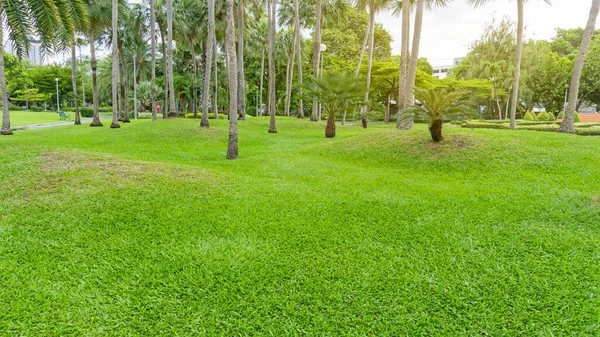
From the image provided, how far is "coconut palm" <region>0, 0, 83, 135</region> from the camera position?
9.42m

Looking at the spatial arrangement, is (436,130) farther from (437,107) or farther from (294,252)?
(294,252)

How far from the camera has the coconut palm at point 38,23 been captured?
942cm

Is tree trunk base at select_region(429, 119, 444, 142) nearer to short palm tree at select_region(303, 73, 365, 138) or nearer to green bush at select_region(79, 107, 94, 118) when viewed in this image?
short palm tree at select_region(303, 73, 365, 138)

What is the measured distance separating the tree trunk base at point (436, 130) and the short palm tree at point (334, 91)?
6.69 metres

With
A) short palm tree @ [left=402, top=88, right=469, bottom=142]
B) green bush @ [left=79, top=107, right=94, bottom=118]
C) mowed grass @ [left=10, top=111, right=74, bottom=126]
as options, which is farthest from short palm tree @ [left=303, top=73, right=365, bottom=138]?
green bush @ [left=79, top=107, right=94, bottom=118]

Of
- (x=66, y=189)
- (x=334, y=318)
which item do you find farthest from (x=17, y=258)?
(x=334, y=318)

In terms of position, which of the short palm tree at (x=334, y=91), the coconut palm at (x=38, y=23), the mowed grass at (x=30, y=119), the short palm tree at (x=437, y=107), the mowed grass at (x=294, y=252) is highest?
the coconut palm at (x=38, y=23)

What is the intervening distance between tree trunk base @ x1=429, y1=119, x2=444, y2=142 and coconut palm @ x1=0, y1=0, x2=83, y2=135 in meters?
11.2

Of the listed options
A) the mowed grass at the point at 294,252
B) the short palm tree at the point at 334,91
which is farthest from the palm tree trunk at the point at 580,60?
the short palm tree at the point at 334,91

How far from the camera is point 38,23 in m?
9.70

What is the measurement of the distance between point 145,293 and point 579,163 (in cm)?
870

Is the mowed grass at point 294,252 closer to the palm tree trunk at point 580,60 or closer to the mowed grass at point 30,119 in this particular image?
the palm tree trunk at point 580,60

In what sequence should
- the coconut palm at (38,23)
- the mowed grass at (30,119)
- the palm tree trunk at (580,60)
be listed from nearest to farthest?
the coconut palm at (38,23), the palm tree trunk at (580,60), the mowed grass at (30,119)

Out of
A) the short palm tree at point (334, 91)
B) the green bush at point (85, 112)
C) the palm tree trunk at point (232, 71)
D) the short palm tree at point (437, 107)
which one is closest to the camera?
the short palm tree at point (437, 107)
